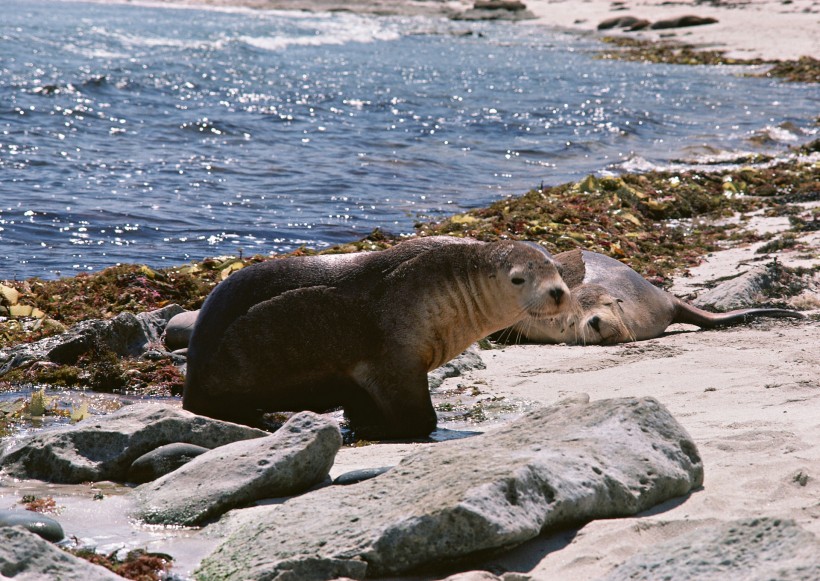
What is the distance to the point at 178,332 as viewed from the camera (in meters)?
7.46

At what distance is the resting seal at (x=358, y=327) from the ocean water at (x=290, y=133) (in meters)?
4.45

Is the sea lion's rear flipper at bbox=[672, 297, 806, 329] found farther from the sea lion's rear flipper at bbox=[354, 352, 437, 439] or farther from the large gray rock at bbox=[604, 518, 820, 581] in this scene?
the large gray rock at bbox=[604, 518, 820, 581]

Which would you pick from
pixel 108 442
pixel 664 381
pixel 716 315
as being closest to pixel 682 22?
pixel 716 315

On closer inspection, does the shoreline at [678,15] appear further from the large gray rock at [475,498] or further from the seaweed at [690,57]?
the large gray rock at [475,498]

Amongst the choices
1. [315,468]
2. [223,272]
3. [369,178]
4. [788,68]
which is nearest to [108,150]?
[369,178]

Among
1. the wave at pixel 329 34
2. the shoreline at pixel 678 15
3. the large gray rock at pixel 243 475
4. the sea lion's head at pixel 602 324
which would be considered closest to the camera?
the large gray rock at pixel 243 475

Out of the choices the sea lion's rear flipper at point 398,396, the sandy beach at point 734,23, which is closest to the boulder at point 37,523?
the sea lion's rear flipper at point 398,396

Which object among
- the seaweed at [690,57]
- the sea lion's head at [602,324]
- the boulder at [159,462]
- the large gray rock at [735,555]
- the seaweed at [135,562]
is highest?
the seaweed at [690,57]

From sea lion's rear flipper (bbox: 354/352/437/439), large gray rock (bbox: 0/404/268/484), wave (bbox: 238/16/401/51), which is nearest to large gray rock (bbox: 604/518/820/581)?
large gray rock (bbox: 0/404/268/484)

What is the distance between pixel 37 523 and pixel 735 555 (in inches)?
93.3

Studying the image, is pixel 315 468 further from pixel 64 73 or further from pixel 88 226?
pixel 64 73

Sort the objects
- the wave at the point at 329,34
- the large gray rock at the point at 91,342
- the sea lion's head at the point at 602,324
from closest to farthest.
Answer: the large gray rock at the point at 91,342 → the sea lion's head at the point at 602,324 → the wave at the point at 329,34

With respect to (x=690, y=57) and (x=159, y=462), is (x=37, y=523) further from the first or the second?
(x=690, y=57)

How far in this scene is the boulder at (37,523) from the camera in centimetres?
383
